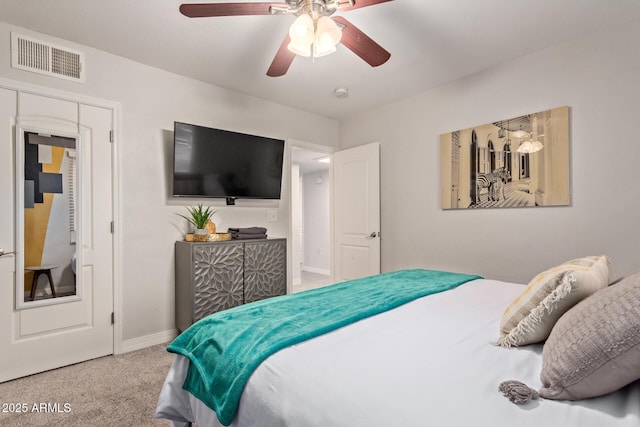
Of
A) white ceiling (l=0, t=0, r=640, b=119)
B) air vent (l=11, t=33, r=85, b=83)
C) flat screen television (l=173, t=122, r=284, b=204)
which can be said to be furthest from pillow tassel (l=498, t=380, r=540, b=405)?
air vent (l=11, t=33, r=85, b=83)

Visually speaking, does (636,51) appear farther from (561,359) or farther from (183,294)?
(183,294)

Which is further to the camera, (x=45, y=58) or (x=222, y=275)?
(x=222, y=275)

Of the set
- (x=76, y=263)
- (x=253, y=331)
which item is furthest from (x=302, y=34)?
(x=76, y=263)

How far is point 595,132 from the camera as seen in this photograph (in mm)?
2469

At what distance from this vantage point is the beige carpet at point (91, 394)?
1.83m

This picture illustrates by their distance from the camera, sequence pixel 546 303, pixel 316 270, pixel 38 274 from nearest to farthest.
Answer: pixel 546 303, pixel 38 274, pixel 316 270

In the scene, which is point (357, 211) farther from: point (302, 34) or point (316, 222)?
point (316, 222)

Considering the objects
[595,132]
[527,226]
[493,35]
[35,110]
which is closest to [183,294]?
[35,110]

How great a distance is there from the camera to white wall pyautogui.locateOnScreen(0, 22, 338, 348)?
110 inches

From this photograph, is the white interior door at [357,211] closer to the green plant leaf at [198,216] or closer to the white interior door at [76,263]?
the green plant leaf at [198,216]

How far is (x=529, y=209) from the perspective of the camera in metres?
2.79

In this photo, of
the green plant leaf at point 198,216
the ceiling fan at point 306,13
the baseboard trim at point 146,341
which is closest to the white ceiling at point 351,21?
the ceiling fan at point 306,13

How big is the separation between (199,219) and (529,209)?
2.93 meters

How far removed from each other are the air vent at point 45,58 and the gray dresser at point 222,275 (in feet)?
5.30
